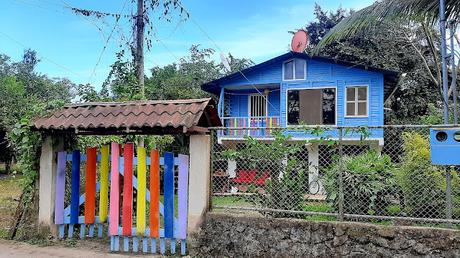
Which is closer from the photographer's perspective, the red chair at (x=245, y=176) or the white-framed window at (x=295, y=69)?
the red chair at (x=245, y=176)

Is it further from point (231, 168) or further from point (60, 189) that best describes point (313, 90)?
point (60, 189)

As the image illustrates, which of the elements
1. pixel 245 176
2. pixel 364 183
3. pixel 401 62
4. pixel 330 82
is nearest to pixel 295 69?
pixel 330 82

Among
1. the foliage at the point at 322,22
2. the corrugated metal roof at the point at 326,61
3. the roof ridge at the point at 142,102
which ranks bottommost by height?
the roof ridge at the point at 142,102

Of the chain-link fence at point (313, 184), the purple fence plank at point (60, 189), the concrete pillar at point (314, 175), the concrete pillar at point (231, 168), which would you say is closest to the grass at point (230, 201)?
the chain-link fence at point (313, 184)

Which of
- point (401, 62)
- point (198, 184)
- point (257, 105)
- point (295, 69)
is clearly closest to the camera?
point (198, 184)

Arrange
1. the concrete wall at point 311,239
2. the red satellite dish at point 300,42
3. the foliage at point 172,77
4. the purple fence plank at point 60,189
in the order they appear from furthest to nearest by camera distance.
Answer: the red satellite dish at point 300,42
the foliage at point 172,77
the purple fence plank at point 60,189
the concrete wall at point 311,239

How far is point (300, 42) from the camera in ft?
58.6

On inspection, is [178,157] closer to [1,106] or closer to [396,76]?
[396,76]

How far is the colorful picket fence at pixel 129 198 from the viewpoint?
228 inches

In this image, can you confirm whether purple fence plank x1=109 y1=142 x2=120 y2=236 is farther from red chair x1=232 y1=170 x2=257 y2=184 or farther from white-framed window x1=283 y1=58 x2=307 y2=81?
white-framed window x1=283 y1=58 x2=307 y2=81

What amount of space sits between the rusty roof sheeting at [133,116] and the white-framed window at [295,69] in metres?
12.2

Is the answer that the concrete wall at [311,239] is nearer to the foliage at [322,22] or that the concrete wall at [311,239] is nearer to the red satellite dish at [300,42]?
the red satellite dish at [300,42]

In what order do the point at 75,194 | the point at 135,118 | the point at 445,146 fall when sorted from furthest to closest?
1. the point at 75,194
2. the point at 135,118
3. the point at 445,146

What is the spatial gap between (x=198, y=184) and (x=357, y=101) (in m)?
13.2
